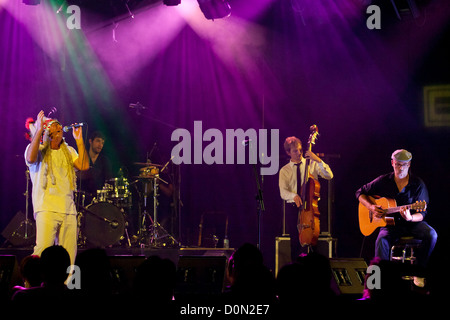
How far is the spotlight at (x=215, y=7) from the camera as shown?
28.0 ft

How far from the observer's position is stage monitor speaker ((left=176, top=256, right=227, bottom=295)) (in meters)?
4.54

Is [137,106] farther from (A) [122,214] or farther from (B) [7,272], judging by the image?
(B) [7,272]

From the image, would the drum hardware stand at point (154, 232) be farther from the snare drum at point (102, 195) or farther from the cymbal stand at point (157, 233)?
the snare drum at point (102, 195)

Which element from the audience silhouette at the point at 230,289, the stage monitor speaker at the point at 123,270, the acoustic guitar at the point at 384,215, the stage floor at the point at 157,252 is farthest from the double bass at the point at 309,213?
the audience silhouette at the point at 230,289

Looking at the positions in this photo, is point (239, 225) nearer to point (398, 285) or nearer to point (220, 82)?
point (220, 82)

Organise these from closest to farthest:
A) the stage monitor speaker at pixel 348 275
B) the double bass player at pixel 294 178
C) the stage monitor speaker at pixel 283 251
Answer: the stage monitor speaker at pixel 348 275, the double bass player at pixel 294 178, the stage monitor speaker at pixel 283 251

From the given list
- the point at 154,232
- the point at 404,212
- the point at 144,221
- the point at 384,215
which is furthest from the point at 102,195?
the point at 404,212

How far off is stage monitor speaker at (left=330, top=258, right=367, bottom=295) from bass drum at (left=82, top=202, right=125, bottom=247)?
17.0 feet

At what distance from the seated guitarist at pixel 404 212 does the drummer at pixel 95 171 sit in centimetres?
533

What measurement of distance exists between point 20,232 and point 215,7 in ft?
18.3

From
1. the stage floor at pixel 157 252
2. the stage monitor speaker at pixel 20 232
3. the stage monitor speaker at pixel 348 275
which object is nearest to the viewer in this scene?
the stage monitor speaker at pixel 348 275

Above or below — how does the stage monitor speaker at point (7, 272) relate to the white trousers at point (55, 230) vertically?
below

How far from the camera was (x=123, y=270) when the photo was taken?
450 cm

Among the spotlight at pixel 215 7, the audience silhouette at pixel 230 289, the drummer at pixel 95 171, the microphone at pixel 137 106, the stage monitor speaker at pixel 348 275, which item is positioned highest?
the spotlight at pixel 215 7
